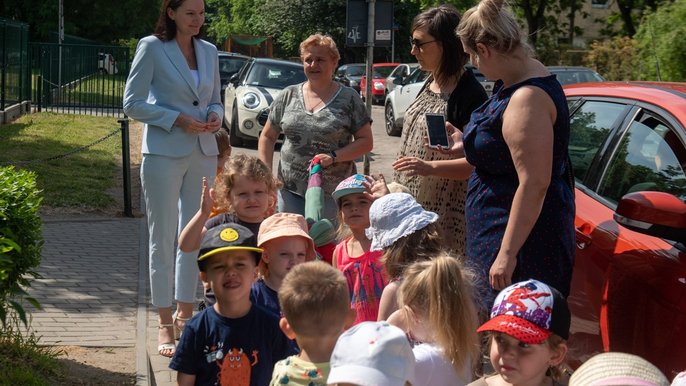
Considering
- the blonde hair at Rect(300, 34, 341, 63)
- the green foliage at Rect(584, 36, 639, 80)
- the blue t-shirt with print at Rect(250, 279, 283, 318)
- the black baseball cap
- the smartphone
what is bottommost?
the blue t-shirt with print at Rect(250, 279, 283, 318)

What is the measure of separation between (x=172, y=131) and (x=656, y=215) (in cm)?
316

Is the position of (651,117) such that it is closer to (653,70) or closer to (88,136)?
(653,70)

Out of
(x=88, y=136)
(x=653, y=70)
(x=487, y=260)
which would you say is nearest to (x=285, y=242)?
(x=487, y=260)

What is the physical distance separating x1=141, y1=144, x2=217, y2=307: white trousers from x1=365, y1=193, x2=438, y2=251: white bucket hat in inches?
80.0

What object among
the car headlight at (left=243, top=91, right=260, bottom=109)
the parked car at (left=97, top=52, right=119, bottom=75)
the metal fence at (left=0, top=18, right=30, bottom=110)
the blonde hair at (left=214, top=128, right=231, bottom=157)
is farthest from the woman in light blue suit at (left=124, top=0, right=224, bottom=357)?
the parked car at (left=97, top=52, right=119, bottom=75)

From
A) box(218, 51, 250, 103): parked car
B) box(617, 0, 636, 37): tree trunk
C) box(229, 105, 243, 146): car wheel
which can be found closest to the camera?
box(229, 105, 243, 146): car wheel

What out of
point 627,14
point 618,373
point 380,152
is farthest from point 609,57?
point 618,373

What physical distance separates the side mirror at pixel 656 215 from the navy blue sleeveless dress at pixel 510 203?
0.93 ft

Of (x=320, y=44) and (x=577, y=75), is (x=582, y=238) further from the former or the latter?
(x=577, y=75)

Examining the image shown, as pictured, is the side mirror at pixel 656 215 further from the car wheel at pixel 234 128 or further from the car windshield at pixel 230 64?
the car windshield at pixel 230 64

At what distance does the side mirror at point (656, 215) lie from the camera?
12.9 ft

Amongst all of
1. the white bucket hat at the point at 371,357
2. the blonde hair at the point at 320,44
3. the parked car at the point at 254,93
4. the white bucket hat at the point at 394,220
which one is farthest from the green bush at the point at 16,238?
the parked car at the point at 254,93

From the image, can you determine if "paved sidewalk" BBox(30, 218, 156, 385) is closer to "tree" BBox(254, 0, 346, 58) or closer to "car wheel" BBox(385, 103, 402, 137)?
"car wheel" BBox(385, 103, 402, 137)

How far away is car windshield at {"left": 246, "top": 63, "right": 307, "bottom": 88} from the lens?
20094 millimetres
